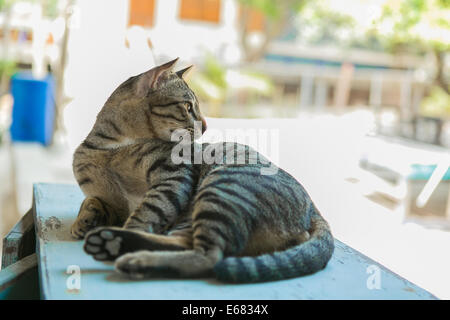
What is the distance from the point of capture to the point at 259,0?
752cm

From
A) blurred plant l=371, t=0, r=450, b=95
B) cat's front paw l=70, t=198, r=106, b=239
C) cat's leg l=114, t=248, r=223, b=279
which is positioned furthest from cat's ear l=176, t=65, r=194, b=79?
blurred plant l=371, t=0, r=450, b=95

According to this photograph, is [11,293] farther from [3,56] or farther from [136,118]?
[3,56]

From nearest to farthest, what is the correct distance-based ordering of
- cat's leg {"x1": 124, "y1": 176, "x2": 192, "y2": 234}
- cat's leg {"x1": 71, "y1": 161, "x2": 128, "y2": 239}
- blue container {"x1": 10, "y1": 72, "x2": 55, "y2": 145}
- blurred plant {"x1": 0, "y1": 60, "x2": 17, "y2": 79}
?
1. cat's leg {"x1": 124, "y1": 176, "x2": 192, "y2": 234}
2. cat's leg {"x1": 71, "y1": 161, "x2": 128, "y2": 239}
3. blue container {"x1": 10, "y1": 72, "x2": 55, "y2": 145}
4. blurred plant {"x1": 0, "y1": 60, "x2": 17, "y2": 79}

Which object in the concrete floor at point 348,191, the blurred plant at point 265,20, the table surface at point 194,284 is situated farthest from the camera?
the blurred plant at point 265,20

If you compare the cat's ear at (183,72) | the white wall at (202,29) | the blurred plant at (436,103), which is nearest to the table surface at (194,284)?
the cat's ear at (183,72)

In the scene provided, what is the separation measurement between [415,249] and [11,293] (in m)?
1.26

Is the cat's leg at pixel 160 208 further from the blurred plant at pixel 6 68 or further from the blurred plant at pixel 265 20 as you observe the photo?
the blurred plant at pixel 265 20

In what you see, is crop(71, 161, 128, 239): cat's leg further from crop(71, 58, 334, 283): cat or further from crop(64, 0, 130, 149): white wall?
crop(64, 0, 130, 149): white wall

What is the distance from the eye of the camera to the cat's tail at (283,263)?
726 millimetres

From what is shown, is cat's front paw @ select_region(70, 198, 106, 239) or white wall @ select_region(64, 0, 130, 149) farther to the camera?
white wall @ select_region(64, 0, 130, 149)

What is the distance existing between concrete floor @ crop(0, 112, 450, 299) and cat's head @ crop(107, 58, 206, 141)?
0.15 m

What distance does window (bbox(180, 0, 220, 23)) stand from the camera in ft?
24.9

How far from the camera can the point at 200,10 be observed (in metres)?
7.77

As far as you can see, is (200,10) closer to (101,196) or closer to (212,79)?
(212,79)
